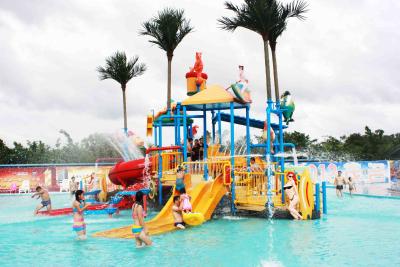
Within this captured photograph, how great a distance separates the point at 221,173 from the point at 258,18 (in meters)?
6.42

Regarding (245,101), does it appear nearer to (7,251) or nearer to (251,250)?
(251,250)

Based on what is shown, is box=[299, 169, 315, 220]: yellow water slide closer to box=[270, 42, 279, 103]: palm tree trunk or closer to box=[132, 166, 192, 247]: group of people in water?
box=[132, 166, 192, 247]: group of people in water

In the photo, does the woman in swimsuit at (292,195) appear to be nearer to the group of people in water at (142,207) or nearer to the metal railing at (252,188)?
the group of people in water at (142,207)

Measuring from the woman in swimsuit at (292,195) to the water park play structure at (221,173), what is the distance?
0.52 feet

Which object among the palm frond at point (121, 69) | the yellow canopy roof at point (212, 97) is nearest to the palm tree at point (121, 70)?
the palm frond at point (121, 69)

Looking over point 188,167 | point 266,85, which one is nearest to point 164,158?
point 188,167

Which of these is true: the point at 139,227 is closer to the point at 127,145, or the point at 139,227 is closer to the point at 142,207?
the point at 142,207

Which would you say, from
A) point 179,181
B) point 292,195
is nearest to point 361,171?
point 292,195

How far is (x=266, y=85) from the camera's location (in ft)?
50.6

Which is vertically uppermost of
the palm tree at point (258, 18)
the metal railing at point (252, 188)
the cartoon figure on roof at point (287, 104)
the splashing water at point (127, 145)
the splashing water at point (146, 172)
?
the palm tree at point (258, 18)

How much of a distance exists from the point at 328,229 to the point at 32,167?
2275cm

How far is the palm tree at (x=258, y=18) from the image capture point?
1609 cm

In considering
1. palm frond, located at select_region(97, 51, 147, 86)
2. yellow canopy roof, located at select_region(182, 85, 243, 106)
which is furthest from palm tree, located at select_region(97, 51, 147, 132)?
yellow canopy roof, located at select_region(182, 85, 243, 106)

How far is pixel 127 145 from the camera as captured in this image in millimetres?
19594
